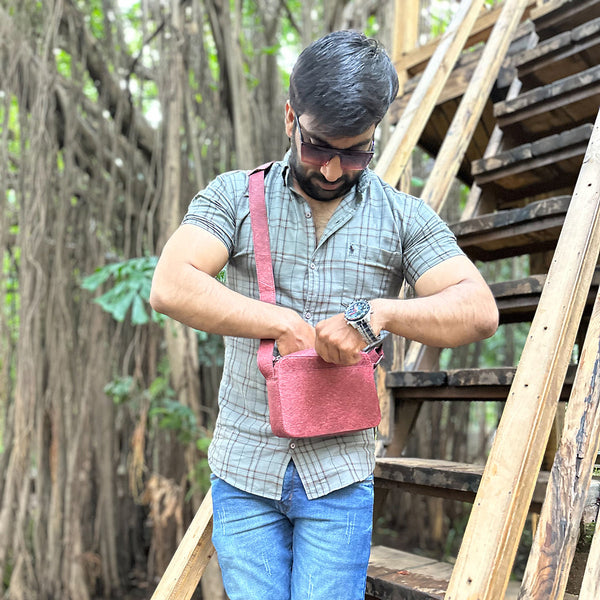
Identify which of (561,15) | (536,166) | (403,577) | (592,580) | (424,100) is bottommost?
(403,577)

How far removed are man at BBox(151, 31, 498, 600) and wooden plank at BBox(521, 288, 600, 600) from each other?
275 mm

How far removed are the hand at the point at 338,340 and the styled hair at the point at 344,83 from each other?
0.31m

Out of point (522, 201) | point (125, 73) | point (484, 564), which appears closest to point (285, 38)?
point (125, 73)

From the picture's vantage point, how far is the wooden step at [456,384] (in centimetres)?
181

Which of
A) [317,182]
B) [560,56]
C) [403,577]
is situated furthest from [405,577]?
[560,56]

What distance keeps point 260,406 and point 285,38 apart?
5521mm

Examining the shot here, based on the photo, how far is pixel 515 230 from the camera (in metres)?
2.18

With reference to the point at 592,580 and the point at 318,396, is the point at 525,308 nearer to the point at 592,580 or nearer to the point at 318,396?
the point at 592,580

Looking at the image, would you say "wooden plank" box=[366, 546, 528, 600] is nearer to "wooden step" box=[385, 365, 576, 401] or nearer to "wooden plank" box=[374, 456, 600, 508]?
"wooden plank" box=[374, 456, 600, 508]

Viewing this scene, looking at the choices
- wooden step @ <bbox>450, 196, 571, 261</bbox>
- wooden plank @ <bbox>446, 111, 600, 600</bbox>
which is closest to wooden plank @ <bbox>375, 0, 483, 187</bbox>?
wooden step @ <bbox>450, 196, 571, 261</bbox>

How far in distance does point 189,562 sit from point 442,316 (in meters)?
0.80

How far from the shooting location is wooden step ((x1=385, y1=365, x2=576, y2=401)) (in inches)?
71.1

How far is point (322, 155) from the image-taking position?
1.09m

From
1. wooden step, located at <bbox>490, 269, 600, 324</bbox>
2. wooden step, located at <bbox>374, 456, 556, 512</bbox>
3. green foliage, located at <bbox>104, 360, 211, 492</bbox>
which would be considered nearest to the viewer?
wooden step, located at <bbox>374, 456, 556, 512</bbox>
